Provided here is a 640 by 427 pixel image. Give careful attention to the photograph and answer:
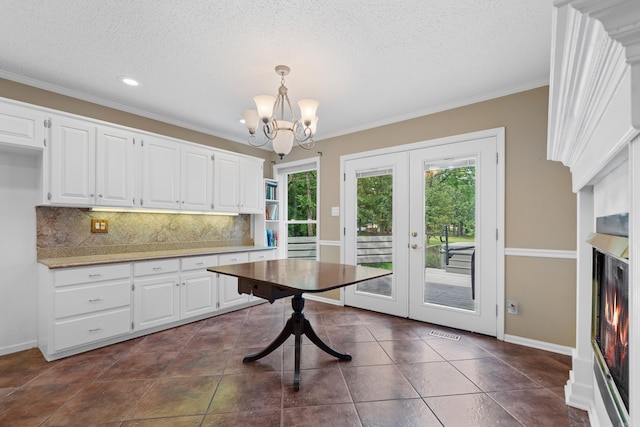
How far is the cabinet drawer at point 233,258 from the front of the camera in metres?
3.81

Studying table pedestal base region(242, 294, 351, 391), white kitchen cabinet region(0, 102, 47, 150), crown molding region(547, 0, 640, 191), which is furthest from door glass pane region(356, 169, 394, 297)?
white kitchen cabinet region(0, 102, 47, 150)

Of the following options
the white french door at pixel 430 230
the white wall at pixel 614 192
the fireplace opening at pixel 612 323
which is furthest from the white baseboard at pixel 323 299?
the white wall at pixel 614 192

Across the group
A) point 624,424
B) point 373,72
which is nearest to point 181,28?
point 373,72

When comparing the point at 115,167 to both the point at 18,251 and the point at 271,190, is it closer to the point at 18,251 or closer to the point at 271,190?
the point at 18,251

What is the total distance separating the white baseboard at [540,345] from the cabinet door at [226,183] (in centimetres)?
365

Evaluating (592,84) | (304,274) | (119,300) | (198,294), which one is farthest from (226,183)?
(592,84)

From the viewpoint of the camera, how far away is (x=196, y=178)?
12.4 feet

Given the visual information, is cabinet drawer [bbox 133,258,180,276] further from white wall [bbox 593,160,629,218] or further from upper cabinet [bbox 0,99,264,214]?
white wall [bbox 593,160,629,218]

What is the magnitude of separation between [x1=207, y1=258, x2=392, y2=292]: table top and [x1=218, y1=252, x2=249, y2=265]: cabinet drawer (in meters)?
1.24

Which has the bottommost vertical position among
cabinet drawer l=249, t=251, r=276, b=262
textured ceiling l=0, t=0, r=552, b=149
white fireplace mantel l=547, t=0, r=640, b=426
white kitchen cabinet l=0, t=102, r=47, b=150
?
cabinet drawer l=249, t=251, r=276, b=262

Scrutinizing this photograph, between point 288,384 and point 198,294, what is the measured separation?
1.86 meters

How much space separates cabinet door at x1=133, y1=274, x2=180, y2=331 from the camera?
3.02 metres

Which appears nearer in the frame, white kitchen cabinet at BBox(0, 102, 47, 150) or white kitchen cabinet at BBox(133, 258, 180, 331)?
white kitchen cabinet at BBox(0, 102, 47, 150)

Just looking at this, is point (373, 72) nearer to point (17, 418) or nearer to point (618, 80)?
point (618, 80)
